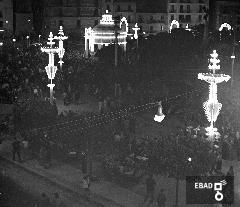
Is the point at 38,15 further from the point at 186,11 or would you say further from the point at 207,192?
the point at 207,192

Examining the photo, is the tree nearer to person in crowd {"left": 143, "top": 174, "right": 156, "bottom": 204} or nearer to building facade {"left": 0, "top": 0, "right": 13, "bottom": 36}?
building facade {"left": 0, "top": 0, "right": 13, "bottom": 36}

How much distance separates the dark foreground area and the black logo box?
5.38m

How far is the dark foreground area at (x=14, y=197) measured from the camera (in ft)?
67.9

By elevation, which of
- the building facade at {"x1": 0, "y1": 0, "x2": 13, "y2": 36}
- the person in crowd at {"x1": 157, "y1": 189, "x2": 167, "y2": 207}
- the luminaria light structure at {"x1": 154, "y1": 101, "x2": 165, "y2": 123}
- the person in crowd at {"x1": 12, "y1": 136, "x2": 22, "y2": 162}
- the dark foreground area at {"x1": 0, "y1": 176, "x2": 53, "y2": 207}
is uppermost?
the building facade at {"x1": 0, "y1": 0, "x2": 13, "y2": 36}

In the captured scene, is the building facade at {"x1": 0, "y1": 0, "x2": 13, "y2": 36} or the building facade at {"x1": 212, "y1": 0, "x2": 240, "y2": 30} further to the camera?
the building facade at {"x1": 0, "y1": 0, "x2": 13, "y2": 36}

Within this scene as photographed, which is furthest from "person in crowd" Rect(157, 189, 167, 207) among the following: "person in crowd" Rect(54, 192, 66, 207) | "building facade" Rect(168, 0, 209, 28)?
"building facade" Rect(168, 0, 209, 28)

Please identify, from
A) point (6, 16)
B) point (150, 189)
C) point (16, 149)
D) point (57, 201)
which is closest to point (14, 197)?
point (57, 201)

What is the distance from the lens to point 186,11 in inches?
3108

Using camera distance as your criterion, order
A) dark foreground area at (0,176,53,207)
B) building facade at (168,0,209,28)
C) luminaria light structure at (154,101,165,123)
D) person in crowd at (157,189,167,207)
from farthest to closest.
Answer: building facade at (168,0,209,28), luminaria light structure at (154,101,165,123), dark foreground area at (0,176,53,207), person in crowd at (157,189,167,207)

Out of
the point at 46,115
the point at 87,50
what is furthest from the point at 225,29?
the point at 46,115

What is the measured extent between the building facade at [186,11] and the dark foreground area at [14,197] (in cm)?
5906

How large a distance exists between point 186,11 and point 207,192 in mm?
61474

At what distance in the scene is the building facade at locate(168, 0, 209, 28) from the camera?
3093 inches

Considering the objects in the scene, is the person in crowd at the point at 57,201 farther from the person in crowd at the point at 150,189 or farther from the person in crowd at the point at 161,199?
the person in crowd at the point at 161,199
